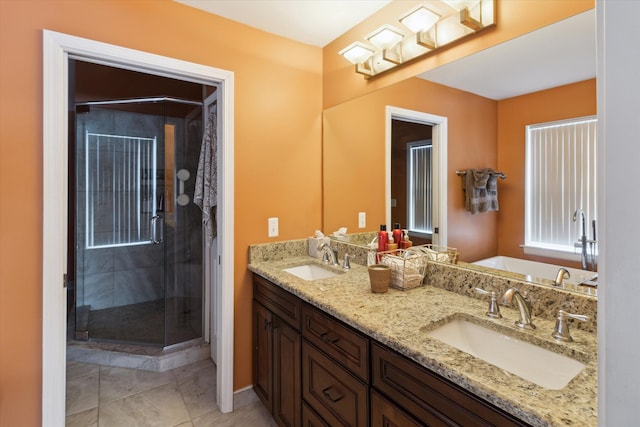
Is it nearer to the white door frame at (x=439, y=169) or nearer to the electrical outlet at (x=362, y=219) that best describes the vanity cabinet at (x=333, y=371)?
the white door frame at (x=439, y=169)

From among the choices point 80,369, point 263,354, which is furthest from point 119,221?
point 263,354

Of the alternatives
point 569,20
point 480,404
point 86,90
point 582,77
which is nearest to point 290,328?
point 480,404

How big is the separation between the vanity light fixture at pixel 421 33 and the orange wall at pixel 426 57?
39 millimetres

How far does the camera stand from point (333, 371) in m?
1.35

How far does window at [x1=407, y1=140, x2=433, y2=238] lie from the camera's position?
174 cm

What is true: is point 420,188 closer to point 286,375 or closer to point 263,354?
point 286,375

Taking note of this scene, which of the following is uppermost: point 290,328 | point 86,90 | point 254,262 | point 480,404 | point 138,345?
point 86,90

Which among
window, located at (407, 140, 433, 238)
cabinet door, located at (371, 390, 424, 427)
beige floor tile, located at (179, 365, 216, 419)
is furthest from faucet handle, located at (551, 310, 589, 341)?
beige floor tile, located at (179, 365, 216, 419)

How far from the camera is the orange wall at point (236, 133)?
59.2 inches

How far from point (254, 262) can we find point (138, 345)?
4.77ft

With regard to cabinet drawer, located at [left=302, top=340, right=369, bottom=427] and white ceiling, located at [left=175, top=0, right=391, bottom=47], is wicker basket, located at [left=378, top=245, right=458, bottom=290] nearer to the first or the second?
cabinet drawer, located at [left=302, top=340, right=369, bottom=427]

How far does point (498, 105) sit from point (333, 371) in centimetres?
132

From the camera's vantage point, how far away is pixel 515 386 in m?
0.80

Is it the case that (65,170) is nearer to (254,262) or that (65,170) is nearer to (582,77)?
(254,262)
